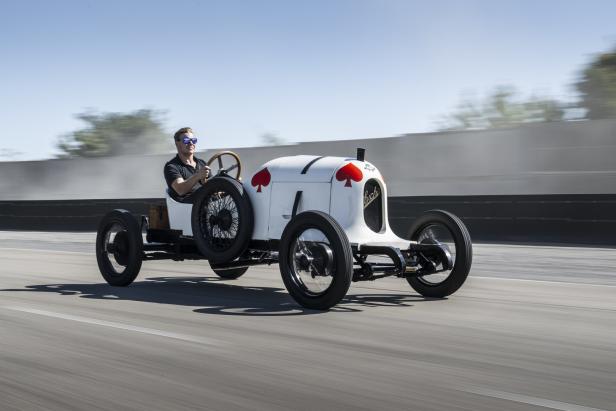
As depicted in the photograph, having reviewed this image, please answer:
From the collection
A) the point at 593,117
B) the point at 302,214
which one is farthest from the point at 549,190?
the point at 302,214

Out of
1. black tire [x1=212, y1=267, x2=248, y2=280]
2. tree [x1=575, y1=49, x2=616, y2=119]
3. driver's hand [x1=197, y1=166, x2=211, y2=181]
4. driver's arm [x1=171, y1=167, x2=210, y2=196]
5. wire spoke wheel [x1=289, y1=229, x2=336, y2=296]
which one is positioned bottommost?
black tire [x1=212, y1=267, x2=248, y2=280]

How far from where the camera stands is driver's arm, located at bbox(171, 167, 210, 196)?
8.45m

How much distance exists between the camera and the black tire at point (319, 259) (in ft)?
21.9

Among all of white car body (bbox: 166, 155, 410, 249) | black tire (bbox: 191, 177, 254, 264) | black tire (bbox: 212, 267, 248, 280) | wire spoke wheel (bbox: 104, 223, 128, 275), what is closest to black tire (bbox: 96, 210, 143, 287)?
wire spoke wheel (bbox: 104, 223, 128, 275)

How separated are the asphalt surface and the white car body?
0.63 meters

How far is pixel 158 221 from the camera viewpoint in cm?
908

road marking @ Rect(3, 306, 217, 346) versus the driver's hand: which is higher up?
the driver's hand

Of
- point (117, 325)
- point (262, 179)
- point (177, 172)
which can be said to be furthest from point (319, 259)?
point (177, 172)

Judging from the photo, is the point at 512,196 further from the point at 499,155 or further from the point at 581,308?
the point at 581,308

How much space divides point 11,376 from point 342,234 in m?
2.96

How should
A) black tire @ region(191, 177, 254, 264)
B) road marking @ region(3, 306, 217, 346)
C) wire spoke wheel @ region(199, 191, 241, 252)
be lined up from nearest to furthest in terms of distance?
road marking @ region(3, 306, 217, 346) < black tire @ region(191, 177, 254, 264) < wire spoke wheel @ region(199, 191, 241, 252)

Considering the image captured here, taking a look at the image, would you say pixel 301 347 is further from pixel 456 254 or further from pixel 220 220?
pixel 220 220

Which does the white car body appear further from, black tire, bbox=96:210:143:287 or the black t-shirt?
black tire, bbox=96:210:143:287

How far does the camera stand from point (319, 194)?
758cm
